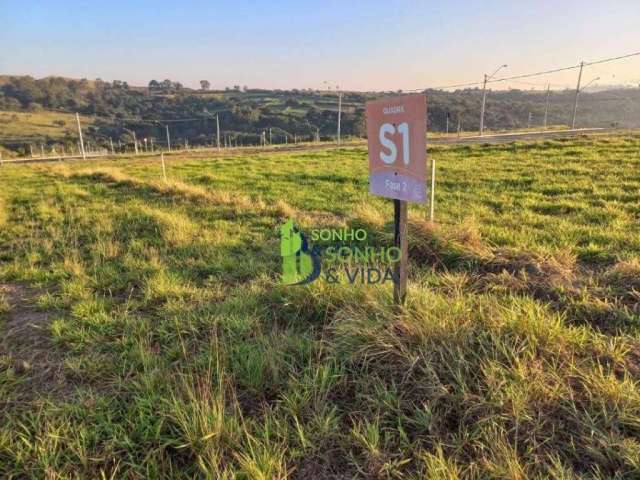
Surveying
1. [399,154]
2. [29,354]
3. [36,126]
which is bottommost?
[29,354]

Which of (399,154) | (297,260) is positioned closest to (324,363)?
(399,154)

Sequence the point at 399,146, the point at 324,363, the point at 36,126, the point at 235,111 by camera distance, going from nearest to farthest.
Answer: the point at 324,363 < the point at 399,146 < the point at 36,126 < the point at 235,111

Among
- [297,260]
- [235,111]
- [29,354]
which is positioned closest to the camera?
[29,354]

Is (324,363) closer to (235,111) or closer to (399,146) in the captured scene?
(399,146)

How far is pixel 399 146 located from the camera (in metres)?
2.93

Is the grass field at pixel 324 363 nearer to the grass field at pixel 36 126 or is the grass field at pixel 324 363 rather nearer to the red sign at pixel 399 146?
the red sign at pixel 399 146

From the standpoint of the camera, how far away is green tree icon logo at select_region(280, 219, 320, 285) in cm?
429

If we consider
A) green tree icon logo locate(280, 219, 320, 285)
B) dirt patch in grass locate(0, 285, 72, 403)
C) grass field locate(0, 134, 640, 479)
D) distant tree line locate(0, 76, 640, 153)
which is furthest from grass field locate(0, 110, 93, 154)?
grass field locate(0, 134, 640, 479)

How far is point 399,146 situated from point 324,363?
5.32 feet

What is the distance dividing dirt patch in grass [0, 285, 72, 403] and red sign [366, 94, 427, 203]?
8.70ft

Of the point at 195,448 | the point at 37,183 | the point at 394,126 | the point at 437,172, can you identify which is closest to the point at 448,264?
the point at 394,126

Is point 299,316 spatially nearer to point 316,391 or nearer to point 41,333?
point 316,391

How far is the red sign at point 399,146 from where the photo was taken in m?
2.76

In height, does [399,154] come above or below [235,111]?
below
